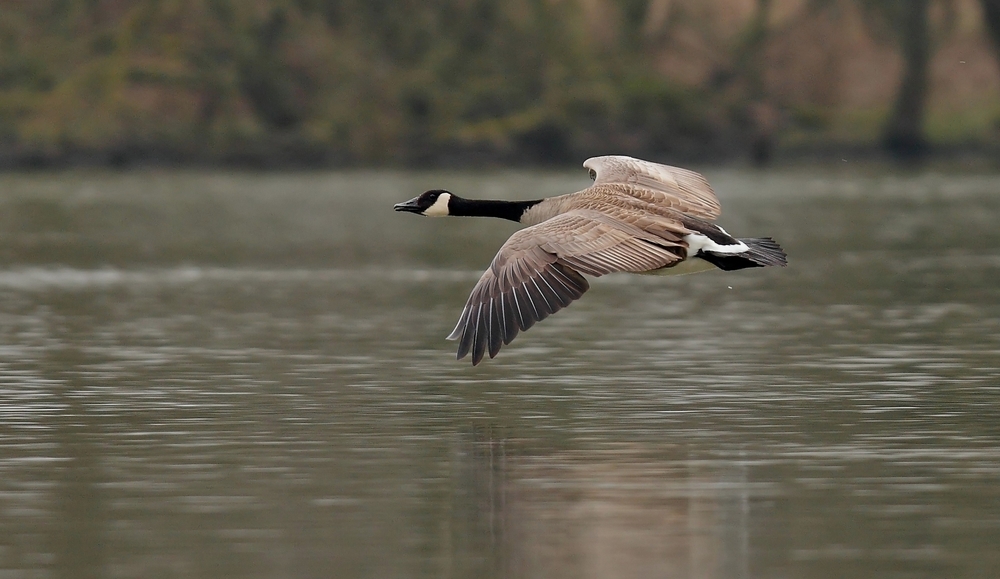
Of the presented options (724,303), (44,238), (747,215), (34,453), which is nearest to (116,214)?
(44,238)

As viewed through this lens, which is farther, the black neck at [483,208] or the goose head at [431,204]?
the goose head at [431,204]

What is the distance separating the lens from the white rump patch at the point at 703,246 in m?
17.2

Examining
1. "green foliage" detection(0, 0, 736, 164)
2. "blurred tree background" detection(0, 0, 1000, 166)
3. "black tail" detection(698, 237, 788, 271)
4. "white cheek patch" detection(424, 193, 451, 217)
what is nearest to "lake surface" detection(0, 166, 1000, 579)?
"black tail" detection(698, 237, 788, 271)

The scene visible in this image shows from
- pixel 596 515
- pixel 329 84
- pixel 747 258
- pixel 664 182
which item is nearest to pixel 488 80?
pixel 329 84

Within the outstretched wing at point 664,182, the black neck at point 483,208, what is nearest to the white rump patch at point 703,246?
the outstretched wing at point 664,182

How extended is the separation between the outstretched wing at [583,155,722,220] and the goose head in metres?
1.58

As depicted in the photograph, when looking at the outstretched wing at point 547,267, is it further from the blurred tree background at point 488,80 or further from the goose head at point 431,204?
the blurred tree background at point 488,80

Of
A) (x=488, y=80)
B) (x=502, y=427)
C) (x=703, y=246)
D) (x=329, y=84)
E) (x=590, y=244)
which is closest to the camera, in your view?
(x=590, y=244)

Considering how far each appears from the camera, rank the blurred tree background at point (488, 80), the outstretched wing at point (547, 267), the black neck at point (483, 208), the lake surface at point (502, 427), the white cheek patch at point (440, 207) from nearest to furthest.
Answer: the lake surface at point (502, 427)
the outstretched wing at point (547, 267)
the black neck at point (483, 208)
the white cheek patch at point (440, 207)
the blurred tree background at point (488, 80)

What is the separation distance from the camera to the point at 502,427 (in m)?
16.6

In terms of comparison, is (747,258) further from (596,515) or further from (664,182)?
(596,515)

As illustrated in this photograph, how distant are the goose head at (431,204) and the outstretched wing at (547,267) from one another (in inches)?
129

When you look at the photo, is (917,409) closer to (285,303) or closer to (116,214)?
(285,303)

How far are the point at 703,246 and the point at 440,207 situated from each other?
3.96 metres
